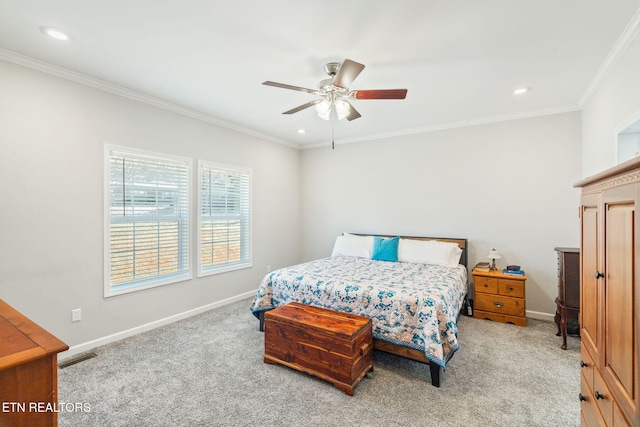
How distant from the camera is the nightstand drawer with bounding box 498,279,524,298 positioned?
350 cm

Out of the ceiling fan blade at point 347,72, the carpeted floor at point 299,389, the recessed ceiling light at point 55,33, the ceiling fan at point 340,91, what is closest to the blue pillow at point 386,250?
the carpeted floor at point 299,389

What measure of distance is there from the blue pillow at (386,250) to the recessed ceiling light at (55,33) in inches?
156

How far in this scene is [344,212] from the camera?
5.32 m

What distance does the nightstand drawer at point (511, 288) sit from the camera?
3.50 metres

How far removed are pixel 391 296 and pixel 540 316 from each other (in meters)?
2.52

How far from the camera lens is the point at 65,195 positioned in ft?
9.12

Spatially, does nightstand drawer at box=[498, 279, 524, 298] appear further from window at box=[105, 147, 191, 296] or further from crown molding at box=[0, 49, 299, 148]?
crown molding at box=[0, 49, 299, 148]

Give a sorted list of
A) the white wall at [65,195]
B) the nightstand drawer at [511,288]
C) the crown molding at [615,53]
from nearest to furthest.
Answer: the crown molding at [615,53] < the white wall at [65,195] < the nightstand drawer at [511,288]

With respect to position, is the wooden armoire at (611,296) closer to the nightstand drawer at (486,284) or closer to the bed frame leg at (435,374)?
the bed frame leg at (435,374)

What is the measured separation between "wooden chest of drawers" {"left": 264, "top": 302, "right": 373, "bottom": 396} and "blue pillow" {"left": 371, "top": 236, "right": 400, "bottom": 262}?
1783 millimetres

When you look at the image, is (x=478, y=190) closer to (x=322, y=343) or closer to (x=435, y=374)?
(x=435, y=374)

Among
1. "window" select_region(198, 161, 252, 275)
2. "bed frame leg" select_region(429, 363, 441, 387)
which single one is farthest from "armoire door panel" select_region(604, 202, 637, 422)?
"window" select_region(198, 161, 252, 275)

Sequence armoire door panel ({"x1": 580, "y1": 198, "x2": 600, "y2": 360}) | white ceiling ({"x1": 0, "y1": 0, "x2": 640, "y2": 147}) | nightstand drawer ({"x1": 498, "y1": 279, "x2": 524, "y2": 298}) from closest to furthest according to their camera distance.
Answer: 1. armoire door panel ({"x1": 580, "y1": 198, "x2": 600, "y2": 360})
2. white ceiling ({"x1": 0, "y1": 0, "x2": 640, "y2": 147})
3. nightstand drawer ({"x1": 498, "y1": 279, "x2": 524, "y2": 298})

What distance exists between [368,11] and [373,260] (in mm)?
3140
